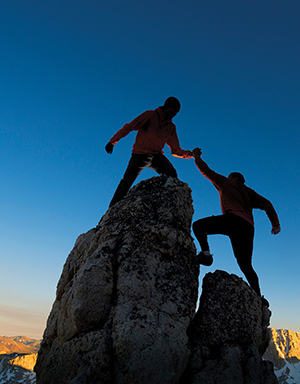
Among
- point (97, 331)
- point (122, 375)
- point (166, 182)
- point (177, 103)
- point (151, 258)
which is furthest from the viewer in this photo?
point (177, 103)

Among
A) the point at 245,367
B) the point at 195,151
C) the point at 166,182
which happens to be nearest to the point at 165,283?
the point at 245,367

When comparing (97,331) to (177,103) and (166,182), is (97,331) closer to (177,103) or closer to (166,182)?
(166,182)

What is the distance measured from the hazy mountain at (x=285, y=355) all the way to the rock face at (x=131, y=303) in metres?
112

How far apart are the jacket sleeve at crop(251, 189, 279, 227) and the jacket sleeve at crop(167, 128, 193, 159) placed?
93.9 inches

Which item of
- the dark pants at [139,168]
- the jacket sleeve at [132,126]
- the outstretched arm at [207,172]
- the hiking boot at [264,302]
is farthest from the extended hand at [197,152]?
the hiking boot at [264,302]

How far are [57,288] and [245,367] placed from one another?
5.15 m

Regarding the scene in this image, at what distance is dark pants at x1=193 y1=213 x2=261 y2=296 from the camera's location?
6.85 metres

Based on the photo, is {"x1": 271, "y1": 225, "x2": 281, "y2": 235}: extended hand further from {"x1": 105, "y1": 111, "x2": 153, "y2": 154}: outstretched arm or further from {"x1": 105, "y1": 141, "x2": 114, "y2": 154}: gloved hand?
{"x1": 105, "y1": 141, "x2": 114, "y2": 154}: gloved hand

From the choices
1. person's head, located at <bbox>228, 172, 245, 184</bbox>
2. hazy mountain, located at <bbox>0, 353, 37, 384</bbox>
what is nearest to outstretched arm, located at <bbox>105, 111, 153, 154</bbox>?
person's head, located at <bbox>228, 172, 245, 184</bbox>

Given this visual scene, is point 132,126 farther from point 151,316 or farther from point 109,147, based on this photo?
point 151,316

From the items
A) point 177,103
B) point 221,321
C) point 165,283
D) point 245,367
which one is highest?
point 177,103

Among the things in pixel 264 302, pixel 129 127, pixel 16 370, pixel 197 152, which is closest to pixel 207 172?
→ pixel 197 152

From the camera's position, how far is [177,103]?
7969mm

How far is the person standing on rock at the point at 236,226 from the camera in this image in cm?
684
